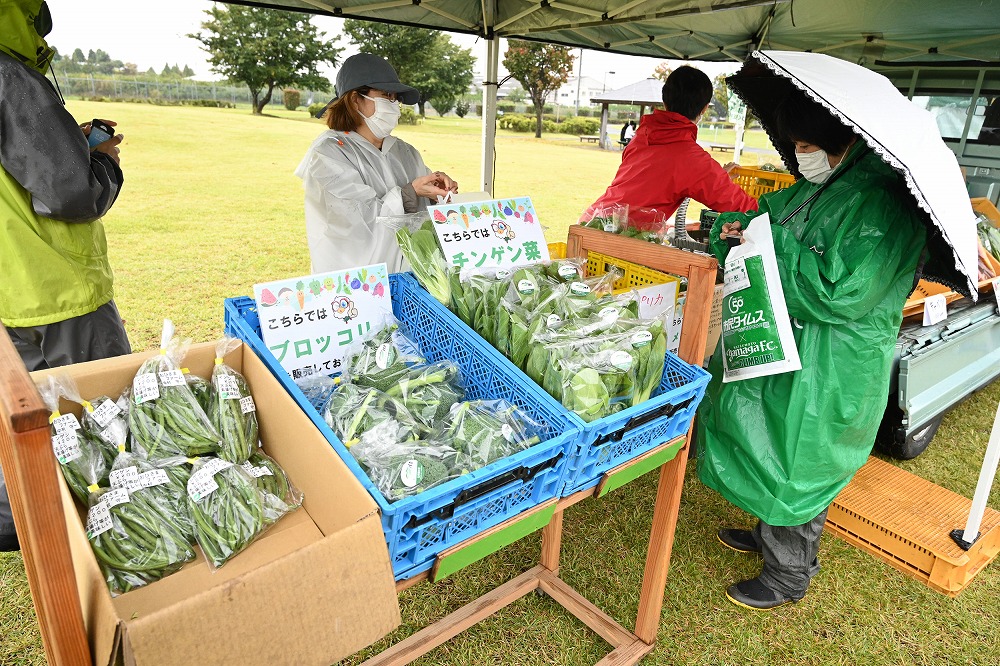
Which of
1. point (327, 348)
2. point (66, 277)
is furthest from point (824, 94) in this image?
point (66, 277)

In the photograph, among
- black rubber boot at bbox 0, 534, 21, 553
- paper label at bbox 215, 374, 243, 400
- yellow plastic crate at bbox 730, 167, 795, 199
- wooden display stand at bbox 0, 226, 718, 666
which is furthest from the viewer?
yellow plastic crate at bbox 730, 167, 795, 199

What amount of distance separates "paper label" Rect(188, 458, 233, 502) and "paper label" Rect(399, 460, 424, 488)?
39cm

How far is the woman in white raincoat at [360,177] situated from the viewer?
257 centimetres

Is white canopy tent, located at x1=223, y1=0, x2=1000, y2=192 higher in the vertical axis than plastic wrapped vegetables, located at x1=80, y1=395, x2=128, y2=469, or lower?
higher

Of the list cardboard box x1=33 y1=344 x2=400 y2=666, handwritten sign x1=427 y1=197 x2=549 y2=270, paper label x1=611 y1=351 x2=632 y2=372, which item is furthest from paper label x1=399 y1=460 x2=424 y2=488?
handwritten sign x1=427 y1=197 x2=549 y2=270

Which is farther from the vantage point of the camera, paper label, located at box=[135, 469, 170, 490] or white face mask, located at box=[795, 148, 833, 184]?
white face mask, located at box=[795, 148, 833, 184]

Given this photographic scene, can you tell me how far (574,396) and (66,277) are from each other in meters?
1.88

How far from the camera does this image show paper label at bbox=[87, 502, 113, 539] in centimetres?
105

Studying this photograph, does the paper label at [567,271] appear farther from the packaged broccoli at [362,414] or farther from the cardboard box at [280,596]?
the cardboard box at [280,596]

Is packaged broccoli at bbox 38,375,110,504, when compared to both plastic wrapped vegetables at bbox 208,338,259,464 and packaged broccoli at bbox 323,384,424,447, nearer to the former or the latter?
plastic wrapped vegetables at bbox 208,338,259,464

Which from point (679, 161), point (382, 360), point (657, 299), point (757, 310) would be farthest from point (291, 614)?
point (679, 161)

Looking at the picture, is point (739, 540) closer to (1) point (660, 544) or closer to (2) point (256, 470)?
(1) point (660, 544)

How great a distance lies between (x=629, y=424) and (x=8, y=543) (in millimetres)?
2591

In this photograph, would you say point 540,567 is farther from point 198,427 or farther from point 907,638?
point 198,427
